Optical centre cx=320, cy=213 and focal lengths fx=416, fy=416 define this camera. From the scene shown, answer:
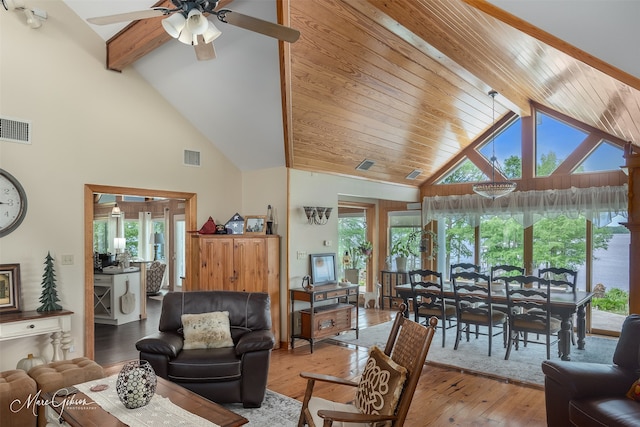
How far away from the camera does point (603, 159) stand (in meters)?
6.16

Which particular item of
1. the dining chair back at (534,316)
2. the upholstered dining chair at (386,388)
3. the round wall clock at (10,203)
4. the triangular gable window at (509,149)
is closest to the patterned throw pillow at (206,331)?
the upholstered dining chair at (386,388)

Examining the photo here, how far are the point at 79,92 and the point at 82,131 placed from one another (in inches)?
16.7

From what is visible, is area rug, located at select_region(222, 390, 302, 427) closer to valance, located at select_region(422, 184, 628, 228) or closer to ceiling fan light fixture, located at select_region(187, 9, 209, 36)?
ceiling fan light fixture, located at select_region(187, 9, 209, 36)

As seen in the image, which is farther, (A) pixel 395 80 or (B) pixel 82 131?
(A) pixel 395 80

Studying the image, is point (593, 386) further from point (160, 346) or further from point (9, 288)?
point (9, 288)

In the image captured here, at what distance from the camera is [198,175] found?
220 inches

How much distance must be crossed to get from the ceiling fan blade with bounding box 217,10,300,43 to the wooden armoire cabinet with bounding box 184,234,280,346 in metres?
3.01

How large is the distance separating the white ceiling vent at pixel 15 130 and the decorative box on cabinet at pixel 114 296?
305 cm

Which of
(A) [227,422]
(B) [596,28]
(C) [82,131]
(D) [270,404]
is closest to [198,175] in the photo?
(C) [82,131]

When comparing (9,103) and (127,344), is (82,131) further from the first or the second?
(127,344)

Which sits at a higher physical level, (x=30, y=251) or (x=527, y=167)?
(x=527, y=167)

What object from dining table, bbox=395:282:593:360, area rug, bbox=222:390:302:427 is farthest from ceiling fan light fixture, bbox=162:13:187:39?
dining table, bbox=395:282:593:360

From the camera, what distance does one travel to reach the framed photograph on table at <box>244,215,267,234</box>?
5.46 meters

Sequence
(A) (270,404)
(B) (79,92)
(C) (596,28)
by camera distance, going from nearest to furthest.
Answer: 1. (C) (596,28)
2. (A) (270,404)
3. (B) (79,92)
